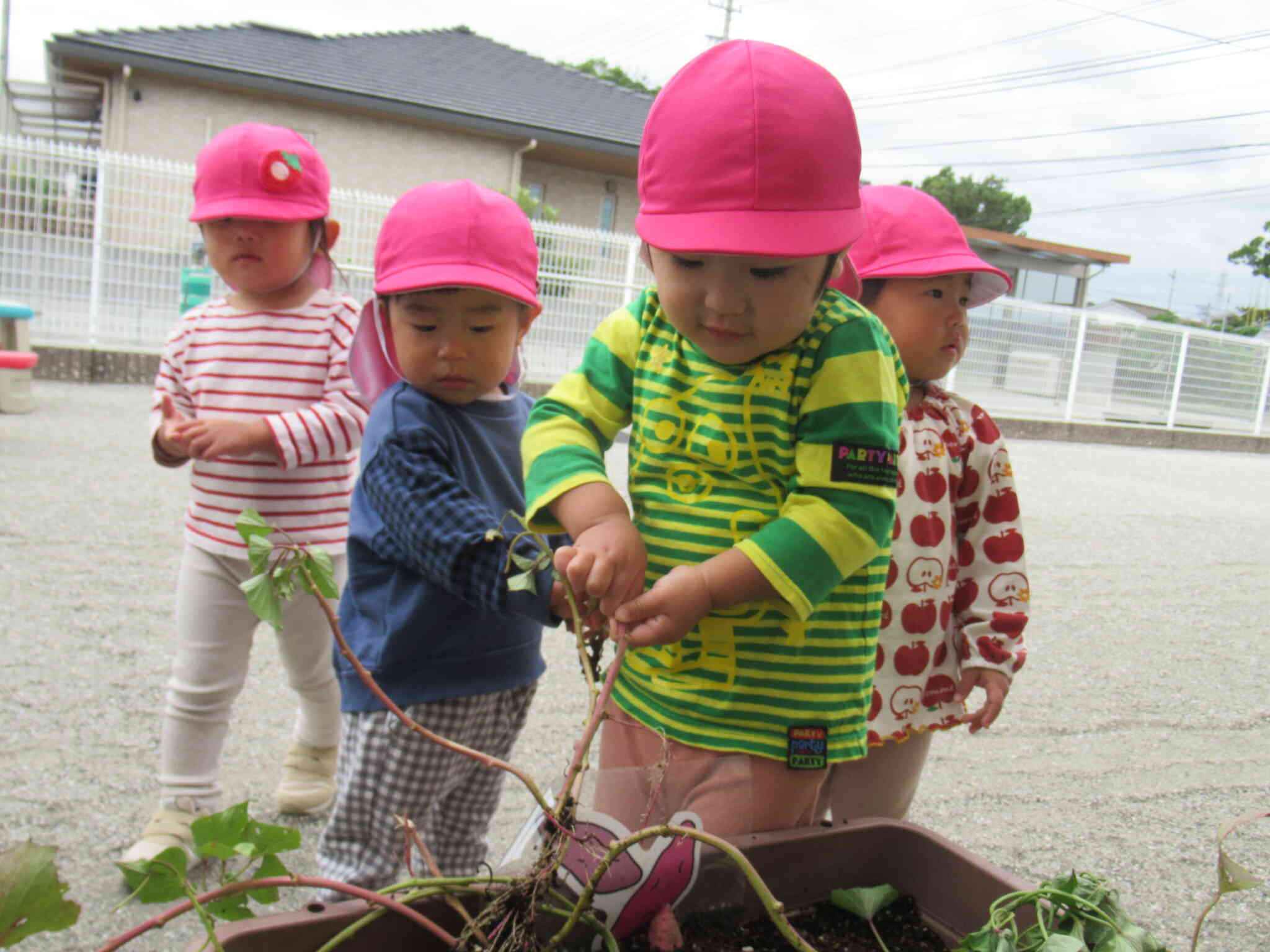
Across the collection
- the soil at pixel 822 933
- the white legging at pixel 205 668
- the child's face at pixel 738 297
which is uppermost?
the child's face at pixel 738 297

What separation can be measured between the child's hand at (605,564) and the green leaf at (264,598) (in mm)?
233

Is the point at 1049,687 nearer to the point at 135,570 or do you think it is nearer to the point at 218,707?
the point at 218,707

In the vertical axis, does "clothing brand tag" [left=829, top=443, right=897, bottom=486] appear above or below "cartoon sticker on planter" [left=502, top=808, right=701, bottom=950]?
above

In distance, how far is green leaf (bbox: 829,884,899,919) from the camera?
0.96 m

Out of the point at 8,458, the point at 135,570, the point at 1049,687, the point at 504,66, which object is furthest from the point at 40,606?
the point at 504,66

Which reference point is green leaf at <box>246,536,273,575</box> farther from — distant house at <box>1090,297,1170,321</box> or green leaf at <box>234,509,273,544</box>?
distant house at <box>1090,297,1170,321</box>

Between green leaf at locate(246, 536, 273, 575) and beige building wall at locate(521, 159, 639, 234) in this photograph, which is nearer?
green leaf at locate(246, 536, 273, 575)

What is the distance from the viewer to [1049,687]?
361cm

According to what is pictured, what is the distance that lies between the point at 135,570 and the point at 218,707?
204cm

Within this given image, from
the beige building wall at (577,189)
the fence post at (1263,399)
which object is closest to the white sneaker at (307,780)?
the fence post at (1263,399)

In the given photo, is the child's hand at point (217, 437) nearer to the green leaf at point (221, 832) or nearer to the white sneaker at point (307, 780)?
the white sneaker at point (307, 780)

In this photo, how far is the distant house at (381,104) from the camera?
1630 cm

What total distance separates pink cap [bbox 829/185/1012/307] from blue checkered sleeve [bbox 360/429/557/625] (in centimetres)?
65

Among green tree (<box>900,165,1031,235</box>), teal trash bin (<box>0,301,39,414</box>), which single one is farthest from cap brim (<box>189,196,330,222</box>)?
green tree (<box>900,165,1031,235</box>)
